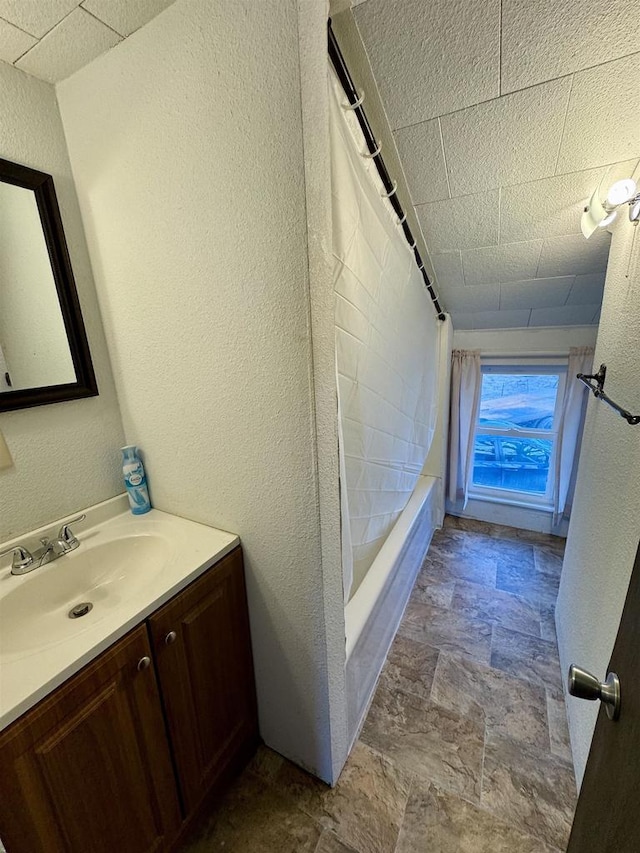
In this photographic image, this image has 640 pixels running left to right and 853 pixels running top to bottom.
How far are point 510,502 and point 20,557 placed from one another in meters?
3.24

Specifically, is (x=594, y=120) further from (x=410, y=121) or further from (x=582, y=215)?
(x=410, y=121)

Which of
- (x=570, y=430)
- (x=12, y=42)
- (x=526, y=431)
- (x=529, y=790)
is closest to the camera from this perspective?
(x=12, y=42)

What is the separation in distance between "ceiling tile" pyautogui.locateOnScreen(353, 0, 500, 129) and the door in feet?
4.04

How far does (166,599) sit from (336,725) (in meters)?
0.76

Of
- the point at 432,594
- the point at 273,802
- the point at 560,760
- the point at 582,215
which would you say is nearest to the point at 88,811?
the point at 273,802

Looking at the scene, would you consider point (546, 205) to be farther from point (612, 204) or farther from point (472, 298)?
point (472, 298)

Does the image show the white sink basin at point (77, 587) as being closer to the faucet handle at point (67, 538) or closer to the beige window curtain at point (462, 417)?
the faucet handle at point (67, 538)

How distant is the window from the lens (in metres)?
2.69

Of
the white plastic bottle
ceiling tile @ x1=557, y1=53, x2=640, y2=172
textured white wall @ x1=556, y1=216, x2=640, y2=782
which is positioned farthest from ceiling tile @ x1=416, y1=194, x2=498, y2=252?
the white plastic bottle

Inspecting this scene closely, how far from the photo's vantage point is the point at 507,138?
3.43ft

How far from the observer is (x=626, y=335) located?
43.8 inches

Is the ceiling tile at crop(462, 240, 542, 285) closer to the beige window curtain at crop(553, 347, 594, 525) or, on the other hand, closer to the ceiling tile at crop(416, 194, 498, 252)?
the ceiling tile at crop(416, 194, 498, 252)

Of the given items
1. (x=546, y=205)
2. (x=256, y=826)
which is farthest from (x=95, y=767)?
(x=546, y=205)

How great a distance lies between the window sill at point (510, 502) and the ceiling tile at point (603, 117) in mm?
2481
